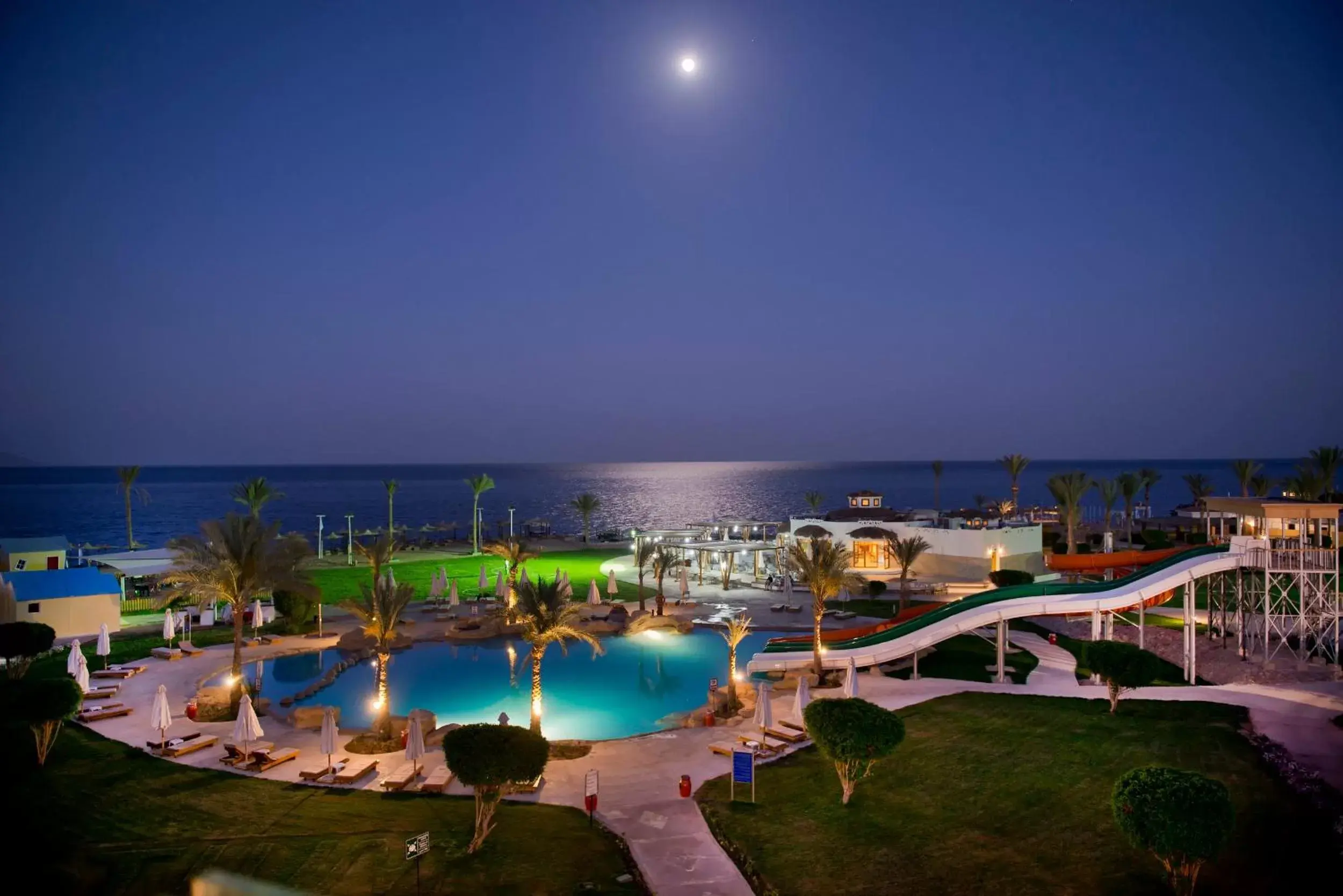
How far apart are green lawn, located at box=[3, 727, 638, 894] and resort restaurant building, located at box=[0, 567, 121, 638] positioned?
16022mm

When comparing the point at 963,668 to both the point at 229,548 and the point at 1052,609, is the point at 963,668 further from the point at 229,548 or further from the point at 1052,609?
the point at 229,548

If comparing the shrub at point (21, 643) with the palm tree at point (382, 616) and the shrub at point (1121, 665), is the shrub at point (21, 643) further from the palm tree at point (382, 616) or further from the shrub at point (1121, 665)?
the shrub at point (1121, 665)

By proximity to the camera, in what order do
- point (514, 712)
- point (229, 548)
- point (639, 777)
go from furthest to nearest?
point (514, 712) → point (229, 548) → point (639, 777)

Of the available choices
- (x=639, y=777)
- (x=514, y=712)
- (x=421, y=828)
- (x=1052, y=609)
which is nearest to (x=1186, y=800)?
(x=639, y=777)

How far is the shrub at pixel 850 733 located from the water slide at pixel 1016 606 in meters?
10.3

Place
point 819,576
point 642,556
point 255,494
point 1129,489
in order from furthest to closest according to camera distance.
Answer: point 1129,489 < point 255,494 < point 642,556 < point 819,576

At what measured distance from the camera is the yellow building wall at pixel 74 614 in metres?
30.3

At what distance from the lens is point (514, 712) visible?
966 inches

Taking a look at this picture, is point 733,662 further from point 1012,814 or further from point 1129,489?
point 1129,489

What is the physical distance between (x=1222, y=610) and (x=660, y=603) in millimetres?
22975

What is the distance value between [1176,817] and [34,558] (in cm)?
4613

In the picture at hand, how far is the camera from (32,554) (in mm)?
36906

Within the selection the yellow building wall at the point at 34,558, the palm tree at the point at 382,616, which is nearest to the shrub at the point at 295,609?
the yellow building wall at the point at 34,558

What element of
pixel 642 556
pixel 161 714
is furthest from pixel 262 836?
pixel 642 556
